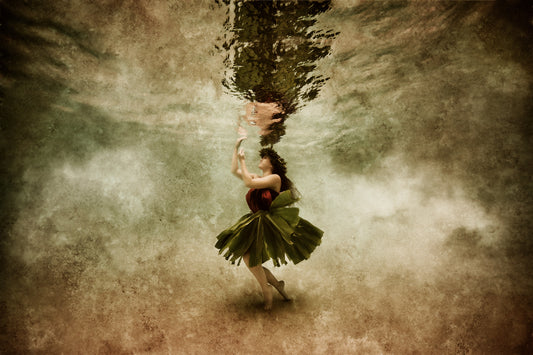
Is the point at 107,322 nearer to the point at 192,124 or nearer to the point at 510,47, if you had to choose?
the point at 192,124

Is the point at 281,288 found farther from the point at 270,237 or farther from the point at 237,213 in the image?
the point at 237,213

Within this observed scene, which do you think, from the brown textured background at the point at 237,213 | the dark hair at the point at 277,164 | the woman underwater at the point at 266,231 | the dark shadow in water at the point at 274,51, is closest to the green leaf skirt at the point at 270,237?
the woman underwater at the point at 266,231

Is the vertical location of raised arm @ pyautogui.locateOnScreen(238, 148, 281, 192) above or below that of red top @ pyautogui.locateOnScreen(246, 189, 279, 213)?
above

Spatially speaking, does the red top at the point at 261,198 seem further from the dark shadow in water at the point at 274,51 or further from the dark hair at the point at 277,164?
the dark shadow in water at the point at 274,51

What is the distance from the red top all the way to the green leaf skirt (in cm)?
7

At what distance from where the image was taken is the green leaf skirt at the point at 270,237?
9.73ft

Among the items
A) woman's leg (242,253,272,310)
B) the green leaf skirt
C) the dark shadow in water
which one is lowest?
woman's leg (242,253,272,310)

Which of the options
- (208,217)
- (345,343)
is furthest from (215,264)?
(345,343)

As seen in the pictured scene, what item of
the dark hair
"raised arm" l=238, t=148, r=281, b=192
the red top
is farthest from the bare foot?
"raised arm" l=238, t=148, r=281, b=192

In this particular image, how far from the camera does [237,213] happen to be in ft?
22.0

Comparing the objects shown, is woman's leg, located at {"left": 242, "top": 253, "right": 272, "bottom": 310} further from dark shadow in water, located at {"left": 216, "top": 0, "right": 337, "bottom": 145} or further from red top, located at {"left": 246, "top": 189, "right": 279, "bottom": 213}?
dark shadow in water, located at {"left": 216, "top": 0, "right": 337, "bottom": 145}

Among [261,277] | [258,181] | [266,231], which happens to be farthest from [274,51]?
[261,277]

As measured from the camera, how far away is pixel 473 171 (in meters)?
4.67

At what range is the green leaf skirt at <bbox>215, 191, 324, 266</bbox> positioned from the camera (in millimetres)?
2965
